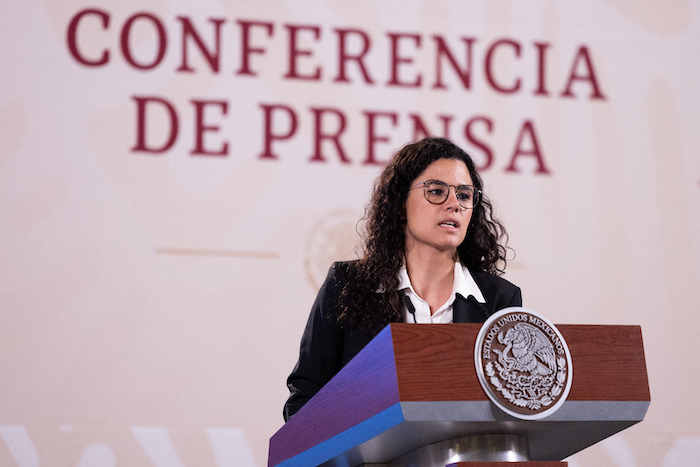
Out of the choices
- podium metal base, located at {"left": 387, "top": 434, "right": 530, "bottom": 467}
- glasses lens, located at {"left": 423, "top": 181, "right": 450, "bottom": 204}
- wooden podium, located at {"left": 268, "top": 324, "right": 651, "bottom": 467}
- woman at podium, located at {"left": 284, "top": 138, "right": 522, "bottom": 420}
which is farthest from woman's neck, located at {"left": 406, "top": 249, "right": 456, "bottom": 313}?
podium metal base, located at {"left": 387, "top": 434, "right": 530, "bottom": 467}

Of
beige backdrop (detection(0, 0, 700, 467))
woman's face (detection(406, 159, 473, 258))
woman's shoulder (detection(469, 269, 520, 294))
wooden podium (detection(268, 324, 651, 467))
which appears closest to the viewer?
wooden podium (detection(268, 324, 651, 467))

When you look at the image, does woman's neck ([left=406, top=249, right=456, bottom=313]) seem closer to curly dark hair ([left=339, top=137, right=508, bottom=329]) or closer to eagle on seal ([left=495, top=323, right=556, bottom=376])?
curly dark hair ([left=339, top=137, right=508, bottom=329])

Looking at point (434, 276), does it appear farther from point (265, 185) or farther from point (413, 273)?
point (265, 185)

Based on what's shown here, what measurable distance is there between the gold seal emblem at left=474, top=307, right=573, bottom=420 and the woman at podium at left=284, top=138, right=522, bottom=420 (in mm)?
689

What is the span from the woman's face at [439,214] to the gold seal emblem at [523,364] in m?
0.68

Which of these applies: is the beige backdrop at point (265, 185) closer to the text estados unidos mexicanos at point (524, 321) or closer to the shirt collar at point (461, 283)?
the shirt collar at point (461, 283)

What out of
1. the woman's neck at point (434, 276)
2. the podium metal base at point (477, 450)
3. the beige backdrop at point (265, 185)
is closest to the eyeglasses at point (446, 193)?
the woman's neck at point (434, 276)

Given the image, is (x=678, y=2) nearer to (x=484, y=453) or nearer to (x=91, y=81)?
(x=91, y=81)

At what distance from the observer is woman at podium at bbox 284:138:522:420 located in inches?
73.4

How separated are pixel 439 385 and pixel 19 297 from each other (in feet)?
7.84

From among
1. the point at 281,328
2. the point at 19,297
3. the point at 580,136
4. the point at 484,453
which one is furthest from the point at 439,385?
the point at 580,136

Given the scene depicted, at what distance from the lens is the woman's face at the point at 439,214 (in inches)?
72.0

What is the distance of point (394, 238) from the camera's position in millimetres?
2068

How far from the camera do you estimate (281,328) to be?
126 inches
